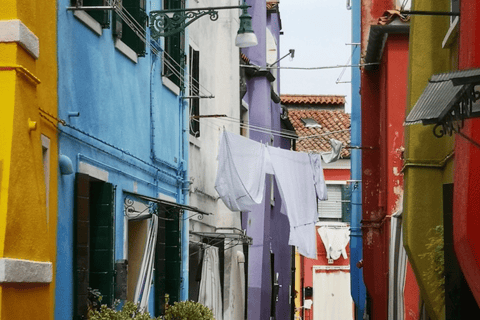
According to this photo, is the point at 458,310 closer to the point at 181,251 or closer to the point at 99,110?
the point at 99,110

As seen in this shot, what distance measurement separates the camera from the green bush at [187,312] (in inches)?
619

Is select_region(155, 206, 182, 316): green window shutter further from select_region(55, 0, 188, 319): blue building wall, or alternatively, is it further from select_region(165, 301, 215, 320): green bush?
select_region(165, 301, 215, 320): green bush

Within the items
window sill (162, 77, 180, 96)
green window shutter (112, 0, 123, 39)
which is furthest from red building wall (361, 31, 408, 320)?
green window shutter (112, 0, 123, 39)

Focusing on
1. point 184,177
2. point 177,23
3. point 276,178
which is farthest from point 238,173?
point 177,23

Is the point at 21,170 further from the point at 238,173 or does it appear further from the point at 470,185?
the point at 238,173

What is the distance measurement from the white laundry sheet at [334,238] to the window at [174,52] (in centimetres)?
3147

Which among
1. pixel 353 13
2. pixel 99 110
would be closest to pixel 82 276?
pixel 99 110

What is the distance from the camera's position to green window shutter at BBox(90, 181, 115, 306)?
523 inches

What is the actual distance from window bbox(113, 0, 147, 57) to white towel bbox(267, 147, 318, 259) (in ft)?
24.1

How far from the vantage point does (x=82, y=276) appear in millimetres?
12266

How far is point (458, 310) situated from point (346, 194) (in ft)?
128

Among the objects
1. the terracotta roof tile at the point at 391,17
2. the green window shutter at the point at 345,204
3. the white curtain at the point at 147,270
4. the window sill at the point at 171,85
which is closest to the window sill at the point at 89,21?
the white curtain at the point at 147,270

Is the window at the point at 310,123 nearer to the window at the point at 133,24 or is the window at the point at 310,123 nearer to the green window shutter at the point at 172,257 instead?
the green window shutter at the point at 172,257

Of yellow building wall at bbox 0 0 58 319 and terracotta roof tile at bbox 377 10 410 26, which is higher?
terracotta roof tile at bbox 377 10 410 26
